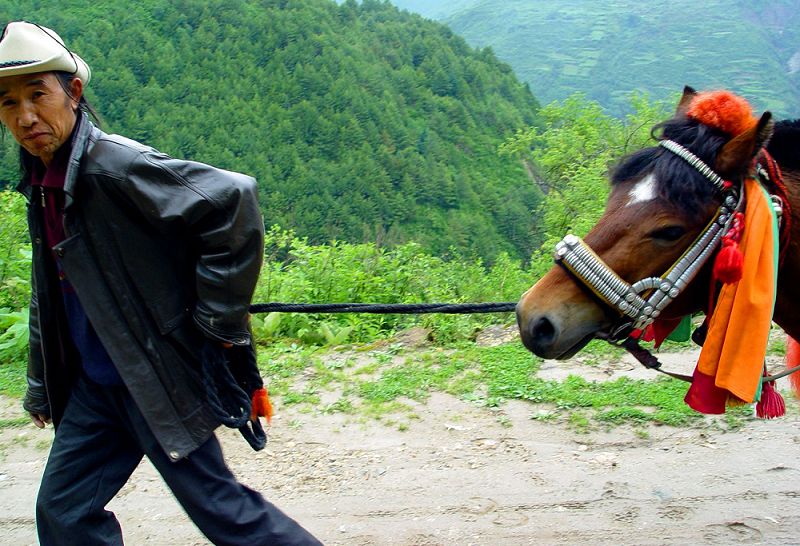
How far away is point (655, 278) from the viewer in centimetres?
212

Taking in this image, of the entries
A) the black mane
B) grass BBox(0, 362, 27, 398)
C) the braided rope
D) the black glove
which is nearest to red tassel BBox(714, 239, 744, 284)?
the black mane

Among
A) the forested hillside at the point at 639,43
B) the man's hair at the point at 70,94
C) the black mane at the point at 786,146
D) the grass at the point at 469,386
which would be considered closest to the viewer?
the man's hair at the point at 70,94

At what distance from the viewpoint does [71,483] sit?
2201mm

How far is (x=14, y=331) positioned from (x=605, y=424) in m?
4.61

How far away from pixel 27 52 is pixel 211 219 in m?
0.70

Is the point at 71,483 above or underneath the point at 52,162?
underneath

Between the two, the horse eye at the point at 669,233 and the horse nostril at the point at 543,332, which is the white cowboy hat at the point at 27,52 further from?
the horse eye at the point at 669,233

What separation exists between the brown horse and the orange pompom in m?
0.02

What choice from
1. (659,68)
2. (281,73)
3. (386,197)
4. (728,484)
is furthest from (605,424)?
(659,68)

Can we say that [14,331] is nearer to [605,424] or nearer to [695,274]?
[605,424]

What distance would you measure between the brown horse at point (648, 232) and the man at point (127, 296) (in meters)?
0.93

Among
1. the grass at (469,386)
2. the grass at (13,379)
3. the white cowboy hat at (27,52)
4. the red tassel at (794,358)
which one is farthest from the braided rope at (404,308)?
the grass at (13,379)

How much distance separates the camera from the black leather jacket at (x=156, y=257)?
2.03m

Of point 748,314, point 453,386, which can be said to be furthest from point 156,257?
point 453,386
